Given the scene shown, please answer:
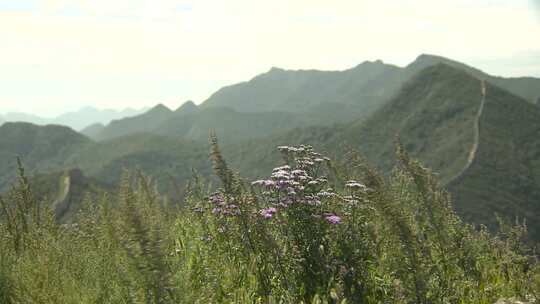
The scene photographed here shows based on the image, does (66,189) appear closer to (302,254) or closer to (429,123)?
(302,254)

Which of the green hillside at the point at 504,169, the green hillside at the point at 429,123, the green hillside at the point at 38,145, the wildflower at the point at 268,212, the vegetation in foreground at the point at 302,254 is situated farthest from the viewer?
Result: the green hillside at the point at 38,145

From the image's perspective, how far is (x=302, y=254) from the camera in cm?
536

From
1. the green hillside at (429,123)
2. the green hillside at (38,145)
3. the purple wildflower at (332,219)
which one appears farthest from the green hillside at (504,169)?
the green hillside at (38,145)

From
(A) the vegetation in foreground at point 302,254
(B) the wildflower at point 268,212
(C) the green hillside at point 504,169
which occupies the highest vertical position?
(B) the wildflower at point 268,212

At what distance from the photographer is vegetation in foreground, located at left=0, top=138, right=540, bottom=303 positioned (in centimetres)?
501

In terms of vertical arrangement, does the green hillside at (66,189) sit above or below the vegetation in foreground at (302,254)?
Result: below

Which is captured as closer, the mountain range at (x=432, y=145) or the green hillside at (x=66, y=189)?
the green hillside at (x=66, y=189)

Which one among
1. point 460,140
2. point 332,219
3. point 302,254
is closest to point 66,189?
point 302,254

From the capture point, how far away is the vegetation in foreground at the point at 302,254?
501 cm

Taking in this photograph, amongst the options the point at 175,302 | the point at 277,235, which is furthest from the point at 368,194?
the point at 175,302

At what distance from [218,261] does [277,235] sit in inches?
39.3

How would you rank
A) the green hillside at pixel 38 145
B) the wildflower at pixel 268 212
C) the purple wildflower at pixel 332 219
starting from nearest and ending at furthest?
the purple wildflower at pixel 332 219 → the wildflower at pixel 268 212 → the green hillside at pixel 38 145

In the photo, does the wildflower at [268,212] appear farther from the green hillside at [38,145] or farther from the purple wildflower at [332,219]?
the green hillside at [38,145]

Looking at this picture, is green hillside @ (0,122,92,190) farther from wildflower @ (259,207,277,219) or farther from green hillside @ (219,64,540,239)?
wildflower @ (259,207,277,219)
